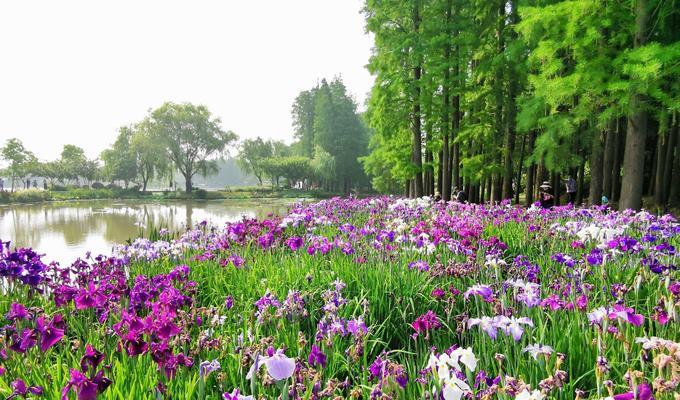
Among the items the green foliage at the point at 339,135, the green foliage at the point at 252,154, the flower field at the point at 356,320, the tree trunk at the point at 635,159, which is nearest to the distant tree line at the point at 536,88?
the tree trunk at the point at 635,159

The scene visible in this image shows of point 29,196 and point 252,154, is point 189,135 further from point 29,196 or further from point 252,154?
point 29,196

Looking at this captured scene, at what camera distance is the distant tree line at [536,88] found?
939cm

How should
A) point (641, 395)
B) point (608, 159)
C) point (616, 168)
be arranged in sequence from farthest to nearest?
point (616, 168), point (608, 159), point (641, 395)

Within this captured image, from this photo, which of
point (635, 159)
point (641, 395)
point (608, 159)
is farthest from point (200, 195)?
point (641, 395)

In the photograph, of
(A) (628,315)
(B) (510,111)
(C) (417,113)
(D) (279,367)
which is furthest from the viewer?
(C) (417,113)

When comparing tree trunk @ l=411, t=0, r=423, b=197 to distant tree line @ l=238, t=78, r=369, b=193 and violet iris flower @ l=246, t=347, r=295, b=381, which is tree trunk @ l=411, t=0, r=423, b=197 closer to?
violet iris flower @ l=246, t=347, r=295, b=381

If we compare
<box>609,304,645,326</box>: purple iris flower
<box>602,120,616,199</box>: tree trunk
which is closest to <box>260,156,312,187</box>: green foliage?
<box>602,120,616,199</box>: tree trunk

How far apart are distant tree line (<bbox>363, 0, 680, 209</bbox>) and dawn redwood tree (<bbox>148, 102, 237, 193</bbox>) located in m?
36.4

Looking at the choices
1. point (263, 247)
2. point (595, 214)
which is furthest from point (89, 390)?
point (595, 214)

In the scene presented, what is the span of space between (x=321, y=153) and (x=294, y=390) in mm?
49883

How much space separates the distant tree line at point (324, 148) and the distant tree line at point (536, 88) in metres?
32.2

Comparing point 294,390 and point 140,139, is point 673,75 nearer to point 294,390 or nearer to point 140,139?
point 294,390

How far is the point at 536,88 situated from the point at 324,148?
145 feet

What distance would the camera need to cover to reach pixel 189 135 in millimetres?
52156
